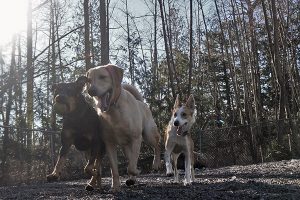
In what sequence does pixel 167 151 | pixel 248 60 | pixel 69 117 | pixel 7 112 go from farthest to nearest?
pixel 248 60 < pixel 7 112 < pixel 167 151 < pixel 69 117

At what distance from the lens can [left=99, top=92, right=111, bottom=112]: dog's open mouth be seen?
234 inches

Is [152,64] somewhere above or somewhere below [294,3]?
below

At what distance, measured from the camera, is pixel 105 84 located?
5.90m

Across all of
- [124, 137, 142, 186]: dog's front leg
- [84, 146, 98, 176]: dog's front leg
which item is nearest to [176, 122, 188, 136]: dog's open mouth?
[124, 137, 142, 186]: dog's front leg

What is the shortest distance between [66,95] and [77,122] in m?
0.37

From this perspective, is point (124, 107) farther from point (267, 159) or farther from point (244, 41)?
point (244, 41)

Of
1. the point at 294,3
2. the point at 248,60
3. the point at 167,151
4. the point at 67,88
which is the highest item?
the point at 294,3

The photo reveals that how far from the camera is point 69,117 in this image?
19.3 feet

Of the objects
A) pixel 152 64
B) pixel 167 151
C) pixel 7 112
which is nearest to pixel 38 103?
pixel 7 112

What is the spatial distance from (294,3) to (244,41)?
3586 millimetres

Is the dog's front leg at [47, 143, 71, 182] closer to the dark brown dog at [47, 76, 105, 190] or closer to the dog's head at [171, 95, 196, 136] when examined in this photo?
the dark brown dog at [47, 76, 105, 190]

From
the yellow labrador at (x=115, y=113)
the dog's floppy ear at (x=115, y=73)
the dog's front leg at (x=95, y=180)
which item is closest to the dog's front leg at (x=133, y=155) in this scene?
the yellow labrador at (x=115, y=113)

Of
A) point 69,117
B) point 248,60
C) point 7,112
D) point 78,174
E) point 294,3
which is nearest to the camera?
point 69,117

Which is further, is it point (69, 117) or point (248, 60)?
point (248, 60)
